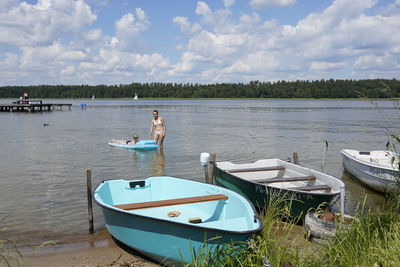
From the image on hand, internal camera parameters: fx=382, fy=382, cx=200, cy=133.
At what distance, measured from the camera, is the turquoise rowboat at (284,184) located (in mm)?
7551

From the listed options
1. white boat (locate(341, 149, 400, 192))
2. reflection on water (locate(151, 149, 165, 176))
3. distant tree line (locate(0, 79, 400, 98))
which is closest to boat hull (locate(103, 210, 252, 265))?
white boat (locate(341, 149, 400, 192))

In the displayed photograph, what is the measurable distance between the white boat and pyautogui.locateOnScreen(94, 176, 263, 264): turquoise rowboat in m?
4.22

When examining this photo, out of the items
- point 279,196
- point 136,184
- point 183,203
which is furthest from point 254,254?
point 136,184

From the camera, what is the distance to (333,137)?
86.3 ft

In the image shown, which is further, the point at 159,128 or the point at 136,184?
the point at 159,128

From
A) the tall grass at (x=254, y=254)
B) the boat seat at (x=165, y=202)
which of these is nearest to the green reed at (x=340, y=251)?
the tall grass at (x=254, y=254)

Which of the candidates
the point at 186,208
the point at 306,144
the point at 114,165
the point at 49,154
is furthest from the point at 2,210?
the point at 306,144

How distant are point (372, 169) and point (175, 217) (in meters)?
6.20

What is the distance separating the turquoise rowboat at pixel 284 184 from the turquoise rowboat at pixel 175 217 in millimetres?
996

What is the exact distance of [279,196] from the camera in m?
7.66

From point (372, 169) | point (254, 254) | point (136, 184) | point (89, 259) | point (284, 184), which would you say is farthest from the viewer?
point (372, 169)

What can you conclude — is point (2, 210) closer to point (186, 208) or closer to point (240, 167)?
point (186, 208)

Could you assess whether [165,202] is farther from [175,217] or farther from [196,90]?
[196,90]

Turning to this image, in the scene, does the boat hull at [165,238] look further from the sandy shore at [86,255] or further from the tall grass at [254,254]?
the sandy shore at [86,255]
